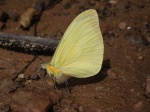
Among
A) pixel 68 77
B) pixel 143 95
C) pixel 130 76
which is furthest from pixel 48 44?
pixel 143 95

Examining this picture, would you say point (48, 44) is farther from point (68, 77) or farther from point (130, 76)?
point (130, 76)

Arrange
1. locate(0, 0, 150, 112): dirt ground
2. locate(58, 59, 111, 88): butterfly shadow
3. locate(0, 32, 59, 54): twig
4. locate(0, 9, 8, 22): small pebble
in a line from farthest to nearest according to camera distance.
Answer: locate(0, 9, 8, 22): small pebble, locate(0, 32, 59, 54): twig, locate(58, 59, 111, 88): butterfly shadow, locate(0, 0, 150, 112): dirt ground

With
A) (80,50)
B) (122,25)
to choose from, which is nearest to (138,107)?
(80,50)

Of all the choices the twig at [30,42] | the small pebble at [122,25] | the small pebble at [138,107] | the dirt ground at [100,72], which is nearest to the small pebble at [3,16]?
the dirt ground at [100,72]

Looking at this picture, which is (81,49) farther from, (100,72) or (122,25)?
(122,25)

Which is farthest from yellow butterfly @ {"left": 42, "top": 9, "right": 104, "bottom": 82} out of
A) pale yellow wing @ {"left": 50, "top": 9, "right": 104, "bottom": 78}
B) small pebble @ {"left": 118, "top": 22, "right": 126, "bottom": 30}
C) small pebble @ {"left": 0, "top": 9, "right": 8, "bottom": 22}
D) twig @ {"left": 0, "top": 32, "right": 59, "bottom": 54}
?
small pebble @ {"left": 0, "top": 9, "right": 8, "bottom": 22}

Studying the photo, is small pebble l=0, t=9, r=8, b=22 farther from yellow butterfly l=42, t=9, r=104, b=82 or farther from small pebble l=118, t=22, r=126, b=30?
small pebble l=118, t=22, r=126, b=30
